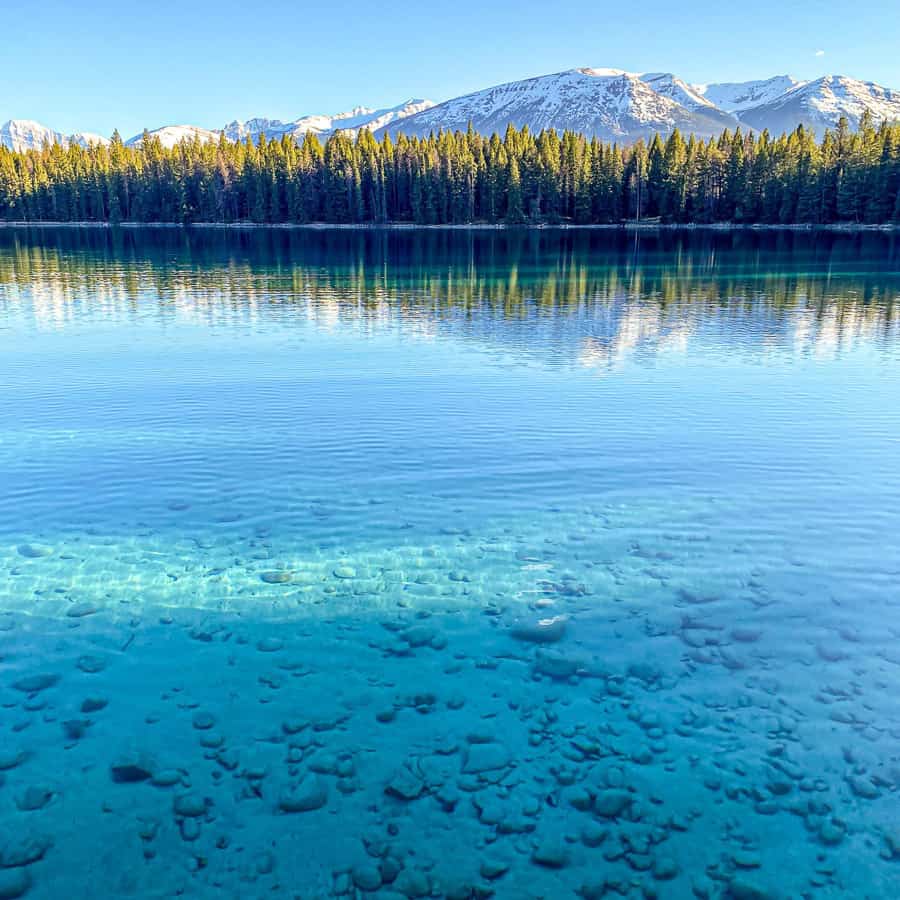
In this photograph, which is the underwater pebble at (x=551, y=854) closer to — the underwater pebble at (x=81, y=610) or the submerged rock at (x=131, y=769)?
the submerged rock at (x=131, y=769)

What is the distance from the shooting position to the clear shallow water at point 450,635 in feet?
25.7

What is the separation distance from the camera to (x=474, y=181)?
6093 inches

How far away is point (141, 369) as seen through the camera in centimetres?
3030

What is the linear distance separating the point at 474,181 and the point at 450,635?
507 ft

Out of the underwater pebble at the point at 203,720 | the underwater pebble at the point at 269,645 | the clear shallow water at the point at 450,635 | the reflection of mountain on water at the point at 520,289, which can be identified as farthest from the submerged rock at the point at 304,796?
the reflection of mountain on water at the point at 520,289

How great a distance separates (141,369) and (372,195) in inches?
5564

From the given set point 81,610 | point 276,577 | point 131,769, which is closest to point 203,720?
point 131,769

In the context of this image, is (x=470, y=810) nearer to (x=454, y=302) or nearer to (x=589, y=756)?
(x=589, y=756)

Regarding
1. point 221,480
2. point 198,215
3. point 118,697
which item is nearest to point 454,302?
point 221,480

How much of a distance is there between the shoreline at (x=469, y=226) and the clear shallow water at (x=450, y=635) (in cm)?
12469

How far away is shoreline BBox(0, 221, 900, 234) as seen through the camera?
13738 cm

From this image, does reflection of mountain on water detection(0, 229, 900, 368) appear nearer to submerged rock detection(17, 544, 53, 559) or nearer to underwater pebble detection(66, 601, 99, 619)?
submerged rock detection(17, 544, 53, 559)

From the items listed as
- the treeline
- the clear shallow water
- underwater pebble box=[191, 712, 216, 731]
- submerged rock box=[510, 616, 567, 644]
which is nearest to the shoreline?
the treeline

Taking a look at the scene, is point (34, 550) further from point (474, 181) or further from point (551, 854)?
point (474, 181)
